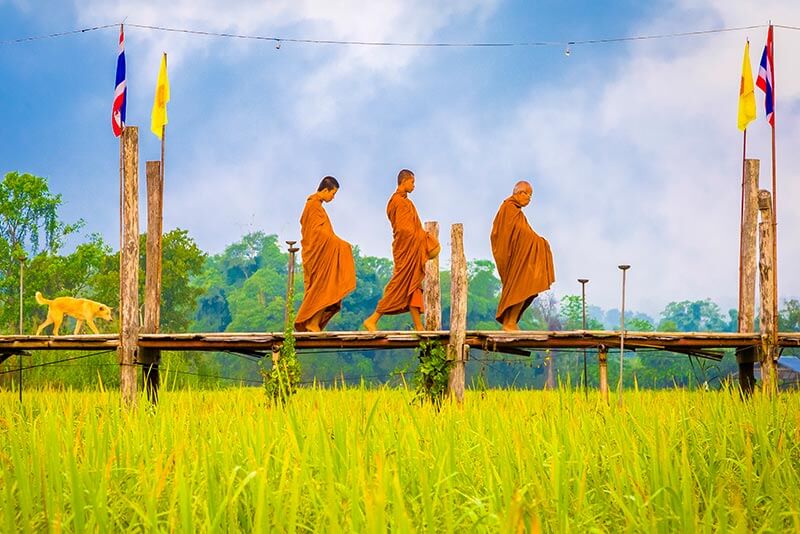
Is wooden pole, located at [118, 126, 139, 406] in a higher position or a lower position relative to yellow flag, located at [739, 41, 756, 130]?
lower

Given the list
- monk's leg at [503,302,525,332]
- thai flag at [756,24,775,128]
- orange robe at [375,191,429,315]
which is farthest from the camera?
thai flag at [756,24,775,128]

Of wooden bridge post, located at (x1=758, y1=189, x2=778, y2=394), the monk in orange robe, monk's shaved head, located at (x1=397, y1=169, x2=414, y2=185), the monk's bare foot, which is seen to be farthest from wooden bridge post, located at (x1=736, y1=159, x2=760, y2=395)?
monk's shaved head, located at (x1=397, y1=169, x2=414, y2=185)

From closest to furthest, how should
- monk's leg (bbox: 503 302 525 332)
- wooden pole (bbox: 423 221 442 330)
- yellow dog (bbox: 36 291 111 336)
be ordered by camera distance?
1. monk's leg (bbox: 503 302 525 332)
2. wooden pole (bbox: 423 221 442 330)
3. yellow dog (bbox: 36 291 111 336)

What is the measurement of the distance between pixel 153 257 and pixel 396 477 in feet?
29.4

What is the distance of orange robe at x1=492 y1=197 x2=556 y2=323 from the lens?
408 inches

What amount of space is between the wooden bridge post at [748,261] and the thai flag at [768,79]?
2.04ft

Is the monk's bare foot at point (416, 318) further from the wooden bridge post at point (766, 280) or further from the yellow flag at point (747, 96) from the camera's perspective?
the yellow flag at point (747, 96)

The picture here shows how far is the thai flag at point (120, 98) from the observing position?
1066 centimetres

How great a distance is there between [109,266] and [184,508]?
25.1 m

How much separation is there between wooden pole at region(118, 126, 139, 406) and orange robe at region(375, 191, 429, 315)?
2.73 m

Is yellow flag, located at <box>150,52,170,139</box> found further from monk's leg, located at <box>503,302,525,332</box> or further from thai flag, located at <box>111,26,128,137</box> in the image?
monk's leg, located at <box>503,302,525,332</box>

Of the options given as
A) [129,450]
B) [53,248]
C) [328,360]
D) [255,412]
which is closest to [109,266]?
[53,248]

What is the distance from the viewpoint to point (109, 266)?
86.7ft

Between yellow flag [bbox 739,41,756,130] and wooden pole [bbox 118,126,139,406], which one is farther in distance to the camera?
yellow flag [bbox 739,41,756,130]
